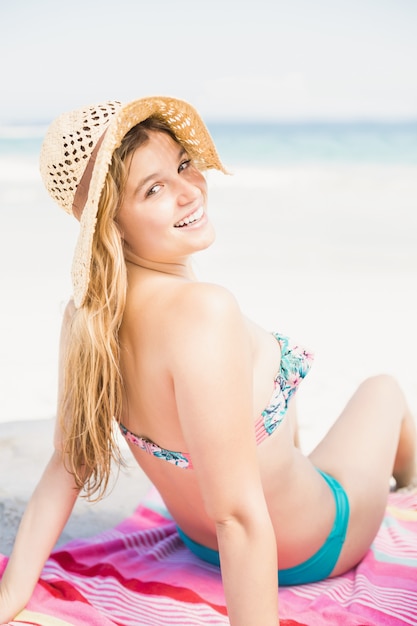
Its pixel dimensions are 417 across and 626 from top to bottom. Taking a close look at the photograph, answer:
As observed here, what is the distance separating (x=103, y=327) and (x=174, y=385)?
0.86 ft

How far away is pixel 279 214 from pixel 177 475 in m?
7.49

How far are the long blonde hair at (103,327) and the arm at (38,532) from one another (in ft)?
0.66

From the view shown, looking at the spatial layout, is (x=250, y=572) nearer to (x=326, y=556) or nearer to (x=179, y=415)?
(x=179, y=415)

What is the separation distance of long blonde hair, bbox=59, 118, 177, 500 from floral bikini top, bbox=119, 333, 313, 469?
100 mm

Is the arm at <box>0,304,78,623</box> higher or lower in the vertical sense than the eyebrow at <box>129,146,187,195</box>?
lower

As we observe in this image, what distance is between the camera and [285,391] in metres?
2.23

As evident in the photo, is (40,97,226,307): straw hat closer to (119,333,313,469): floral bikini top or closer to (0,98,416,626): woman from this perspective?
(0,98,416,626): woman

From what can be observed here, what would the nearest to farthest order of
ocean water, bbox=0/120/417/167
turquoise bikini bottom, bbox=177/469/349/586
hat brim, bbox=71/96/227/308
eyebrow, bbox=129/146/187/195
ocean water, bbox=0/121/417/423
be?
hat brim, bbox=71/96/227/308 → eyebrow, bbox=129/146/187/195 → turquoise bikini bottom, bbox=177/469/349/586 → ocean water, bbox=0/121/417/423 → ocean water, bbox=0/120/417/167

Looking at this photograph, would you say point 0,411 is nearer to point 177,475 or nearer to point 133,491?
point 133,491

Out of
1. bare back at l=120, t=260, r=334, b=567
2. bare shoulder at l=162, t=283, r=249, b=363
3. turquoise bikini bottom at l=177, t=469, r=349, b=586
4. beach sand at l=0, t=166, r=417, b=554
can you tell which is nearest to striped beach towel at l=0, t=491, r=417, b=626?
turquoise bikini bottom at l=177, t=469, r=349, b=586

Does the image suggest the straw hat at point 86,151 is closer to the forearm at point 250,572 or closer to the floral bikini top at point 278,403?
the floral bikini top at point 278,403

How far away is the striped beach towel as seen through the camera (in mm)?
2219

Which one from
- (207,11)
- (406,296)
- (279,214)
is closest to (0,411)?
(406,296)

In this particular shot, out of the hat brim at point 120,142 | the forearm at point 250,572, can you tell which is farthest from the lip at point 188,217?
the forearm at point 250,572
